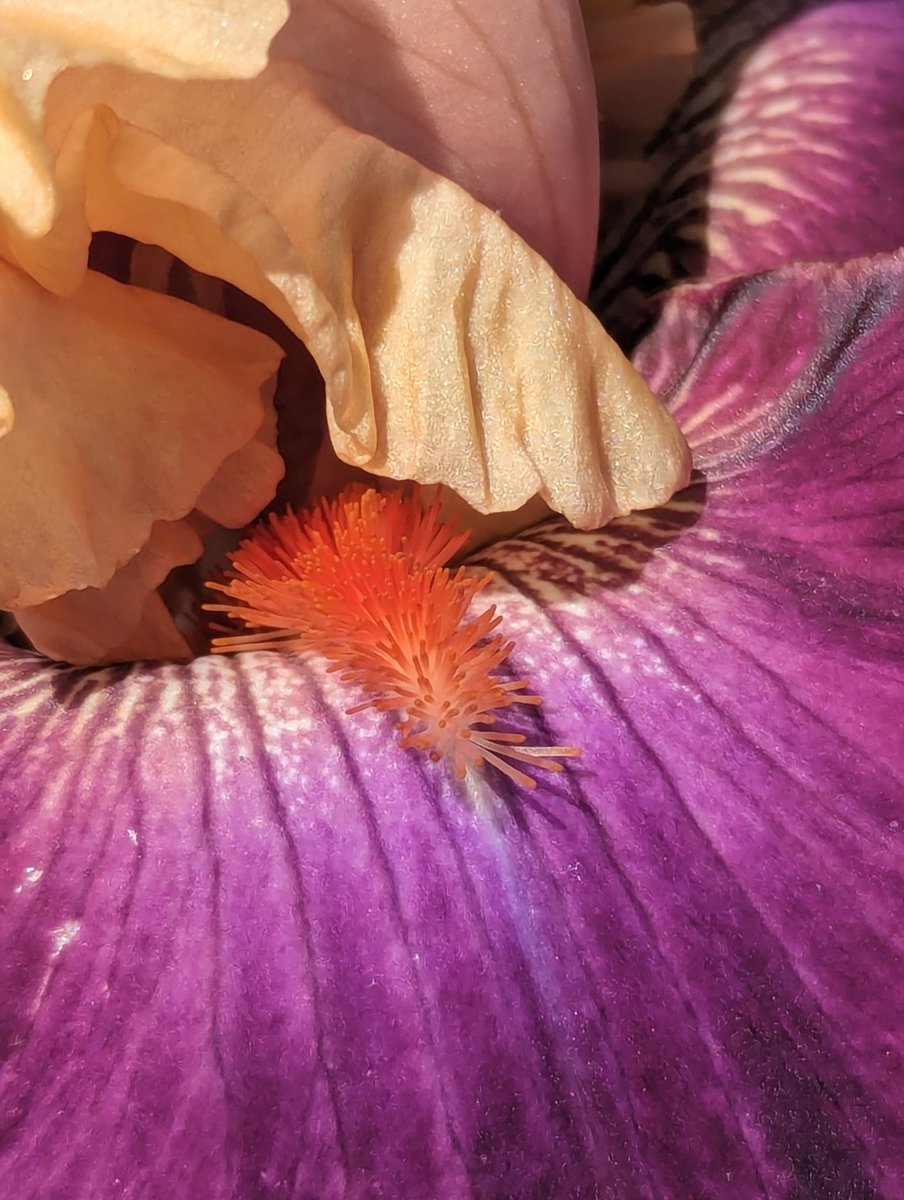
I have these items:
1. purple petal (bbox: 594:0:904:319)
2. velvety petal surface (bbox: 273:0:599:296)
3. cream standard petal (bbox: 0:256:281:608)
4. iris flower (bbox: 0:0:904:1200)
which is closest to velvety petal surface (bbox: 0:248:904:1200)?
iris flower (bbox: 0:0:904:1200)

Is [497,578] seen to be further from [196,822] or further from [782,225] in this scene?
[782,225]

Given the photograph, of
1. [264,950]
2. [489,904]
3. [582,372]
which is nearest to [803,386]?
[582,372]

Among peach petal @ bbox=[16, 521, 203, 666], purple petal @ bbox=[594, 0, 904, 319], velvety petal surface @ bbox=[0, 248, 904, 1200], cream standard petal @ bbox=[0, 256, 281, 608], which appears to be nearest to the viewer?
velvety petal surface @ bbox=[0, 248, 904, 1200]

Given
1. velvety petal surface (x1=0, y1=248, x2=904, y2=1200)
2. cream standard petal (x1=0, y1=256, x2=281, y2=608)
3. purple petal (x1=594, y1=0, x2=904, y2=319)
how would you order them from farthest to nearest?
purple petal (x1=594, y1=0, x2=904, y2=319), cream standard petal (x1=0, y1=256, x2=281, y2=608), velvety petal surface (x1=0, y1=248, x2=904, y2=1200)

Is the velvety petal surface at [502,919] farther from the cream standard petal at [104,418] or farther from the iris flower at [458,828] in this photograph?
the cream standard petal at [104,418]

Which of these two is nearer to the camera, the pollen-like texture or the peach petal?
the pollen-like texture

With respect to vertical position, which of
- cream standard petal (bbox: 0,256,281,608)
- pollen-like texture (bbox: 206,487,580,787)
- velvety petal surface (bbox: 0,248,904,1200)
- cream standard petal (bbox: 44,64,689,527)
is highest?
cream standard petal (bbox: 44,64,689,527)

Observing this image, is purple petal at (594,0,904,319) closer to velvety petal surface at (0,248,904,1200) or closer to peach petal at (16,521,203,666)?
velvety petal surface at (0,248,904,1200)

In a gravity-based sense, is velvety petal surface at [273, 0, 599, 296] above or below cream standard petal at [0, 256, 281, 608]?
above
